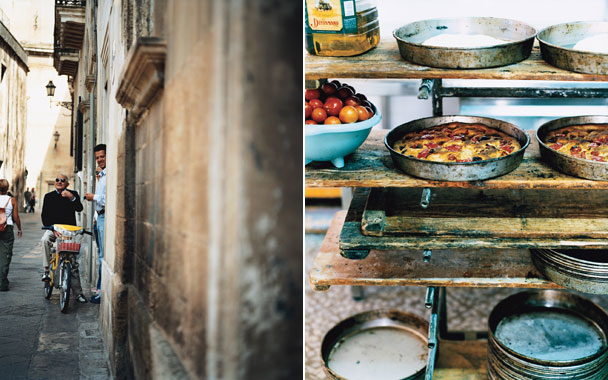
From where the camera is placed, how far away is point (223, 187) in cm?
129

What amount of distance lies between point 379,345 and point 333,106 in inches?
57.5

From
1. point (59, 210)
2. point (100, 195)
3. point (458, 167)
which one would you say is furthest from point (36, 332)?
point (458, 167)

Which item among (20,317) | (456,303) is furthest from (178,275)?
(456,303)

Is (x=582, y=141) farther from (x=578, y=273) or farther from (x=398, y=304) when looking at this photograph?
(x=398, y=304)

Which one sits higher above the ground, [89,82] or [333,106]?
[89,82]

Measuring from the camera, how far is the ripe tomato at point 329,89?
2.50m

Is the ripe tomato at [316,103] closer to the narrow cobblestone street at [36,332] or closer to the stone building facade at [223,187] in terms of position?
the stone building facade at [223,187]

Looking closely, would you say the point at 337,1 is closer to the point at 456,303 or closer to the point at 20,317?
the point at 20,317

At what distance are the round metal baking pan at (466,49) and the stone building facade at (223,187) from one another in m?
0.88

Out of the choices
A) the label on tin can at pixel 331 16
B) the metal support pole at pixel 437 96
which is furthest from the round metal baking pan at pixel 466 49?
the metal support pole at pixel 437 96

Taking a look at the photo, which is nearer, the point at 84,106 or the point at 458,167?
the point at 458,167

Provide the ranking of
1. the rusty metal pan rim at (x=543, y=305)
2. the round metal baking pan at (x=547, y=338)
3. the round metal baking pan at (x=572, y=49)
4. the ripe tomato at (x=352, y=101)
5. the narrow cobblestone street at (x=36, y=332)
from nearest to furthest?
the narrow cobblestone street at (x=36, y=332)
the round metal baking pan at (x=572, y=49)
the ripe tomato at (x=352, y=101)
the round metal baking pan at (x=547, y=338)
the rusty metal pan rim at (x=543, y=305)

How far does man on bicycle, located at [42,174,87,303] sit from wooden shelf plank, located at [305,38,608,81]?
114cm

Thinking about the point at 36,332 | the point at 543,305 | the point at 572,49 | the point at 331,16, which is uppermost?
the point at 331,16
